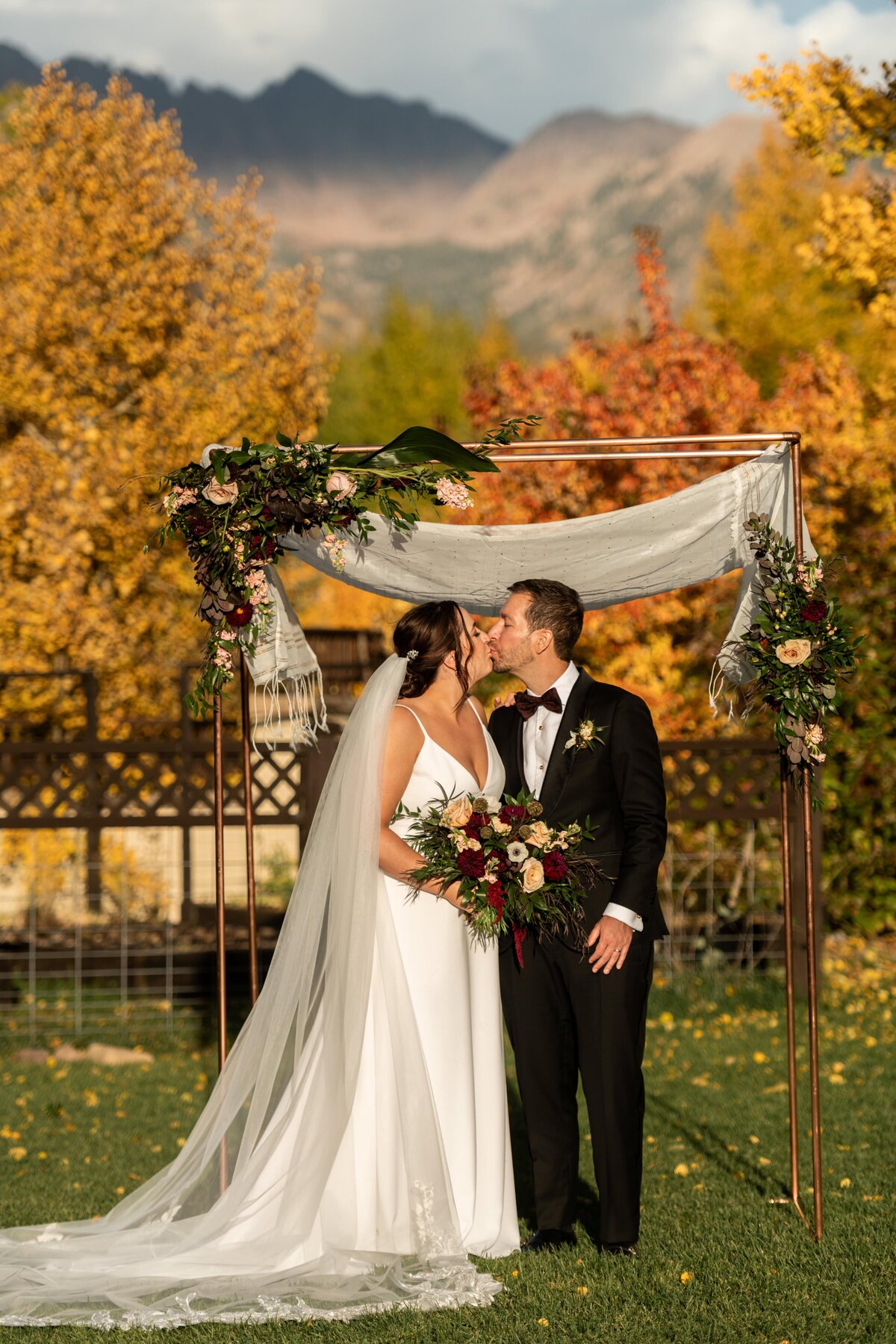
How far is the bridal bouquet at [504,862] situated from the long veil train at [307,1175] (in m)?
0.24

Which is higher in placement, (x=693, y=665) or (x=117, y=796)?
(x=693, y=665)

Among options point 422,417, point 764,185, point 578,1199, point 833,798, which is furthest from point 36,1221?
point 422,417

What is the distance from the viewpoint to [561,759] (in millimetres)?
4438

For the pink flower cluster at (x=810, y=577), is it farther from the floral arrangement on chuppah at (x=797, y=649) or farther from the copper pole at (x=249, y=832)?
the copper pole at (x=249, y=832)

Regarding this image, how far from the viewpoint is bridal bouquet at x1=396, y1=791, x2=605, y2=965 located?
13.5ft

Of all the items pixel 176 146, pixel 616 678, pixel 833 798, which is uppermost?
pixel 176 146

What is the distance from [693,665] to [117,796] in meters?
4.57

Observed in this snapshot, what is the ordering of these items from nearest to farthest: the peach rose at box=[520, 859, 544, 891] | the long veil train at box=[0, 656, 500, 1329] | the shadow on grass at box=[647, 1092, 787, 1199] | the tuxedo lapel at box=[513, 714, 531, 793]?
the long veil train at box=[0, 656, 500, 1329] < the peach rose at box=[520, 859, 544, 891] < the tuxedo lapel at box=[513, 714, 531, 793] < the shadow on grass at box=[647, 1092, 787, 1199]

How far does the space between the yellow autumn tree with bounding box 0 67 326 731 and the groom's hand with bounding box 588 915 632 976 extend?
6853 mm

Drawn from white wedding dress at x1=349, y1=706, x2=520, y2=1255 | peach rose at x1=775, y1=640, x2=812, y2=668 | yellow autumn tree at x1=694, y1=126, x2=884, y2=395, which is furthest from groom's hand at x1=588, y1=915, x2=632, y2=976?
yellow autumn tree at x1=694, y1=126, x2=884, y2=395

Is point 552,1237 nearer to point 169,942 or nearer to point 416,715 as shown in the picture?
point 416,715

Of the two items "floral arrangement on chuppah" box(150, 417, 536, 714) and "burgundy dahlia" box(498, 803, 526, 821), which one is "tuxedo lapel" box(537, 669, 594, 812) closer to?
"burgundy dahlia" box(498, 803, 526, 821)

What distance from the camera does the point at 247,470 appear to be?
4453 mm

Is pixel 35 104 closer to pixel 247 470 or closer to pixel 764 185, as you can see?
pixel 247 470
